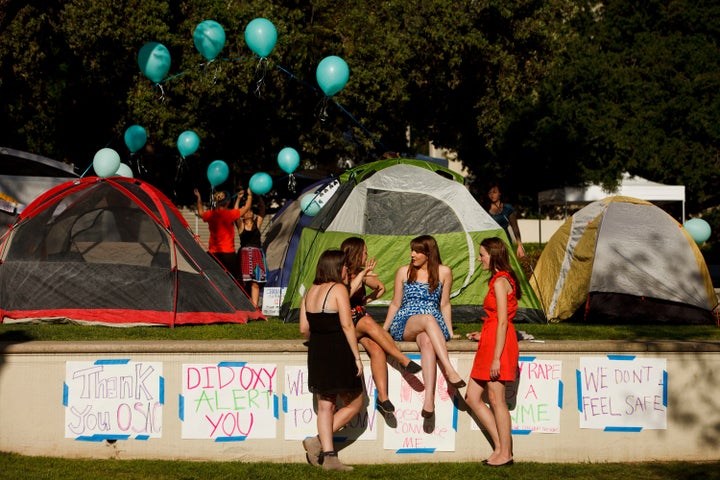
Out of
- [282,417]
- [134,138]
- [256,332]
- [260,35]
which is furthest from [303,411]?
[134,138]

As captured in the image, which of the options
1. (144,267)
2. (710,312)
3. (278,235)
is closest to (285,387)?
(144,267)

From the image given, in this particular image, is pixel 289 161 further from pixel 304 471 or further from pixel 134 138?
pixel 304 471

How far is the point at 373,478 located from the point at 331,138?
16409mm

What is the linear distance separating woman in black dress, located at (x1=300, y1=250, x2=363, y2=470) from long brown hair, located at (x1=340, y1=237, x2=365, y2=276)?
2.41 ft

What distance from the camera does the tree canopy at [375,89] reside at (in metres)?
20.8

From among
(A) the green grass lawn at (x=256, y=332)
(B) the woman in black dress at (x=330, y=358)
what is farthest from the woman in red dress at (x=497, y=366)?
(A) the green grass lawn at (x=256, y=332)

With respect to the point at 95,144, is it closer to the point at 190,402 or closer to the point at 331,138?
the point at 331,138

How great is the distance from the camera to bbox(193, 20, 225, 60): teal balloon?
14.4 m

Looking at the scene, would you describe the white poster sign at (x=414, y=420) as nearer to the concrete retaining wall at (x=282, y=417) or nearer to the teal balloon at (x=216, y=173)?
the concrete retaining wall at (x=282, y=417)

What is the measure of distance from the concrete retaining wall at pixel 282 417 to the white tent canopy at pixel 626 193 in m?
16.3

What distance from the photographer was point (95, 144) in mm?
23625

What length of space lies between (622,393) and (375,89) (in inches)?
615

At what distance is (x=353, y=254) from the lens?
7.61 meters

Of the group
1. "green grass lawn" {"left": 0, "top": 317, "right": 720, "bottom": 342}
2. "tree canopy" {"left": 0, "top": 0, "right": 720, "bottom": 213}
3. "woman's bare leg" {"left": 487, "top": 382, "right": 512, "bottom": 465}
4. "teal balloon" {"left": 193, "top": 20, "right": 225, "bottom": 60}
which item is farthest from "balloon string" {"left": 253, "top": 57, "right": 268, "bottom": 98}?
"woman's bare leg" {"left": 487, "top": 382, "right": 512, "bottom": 465}
